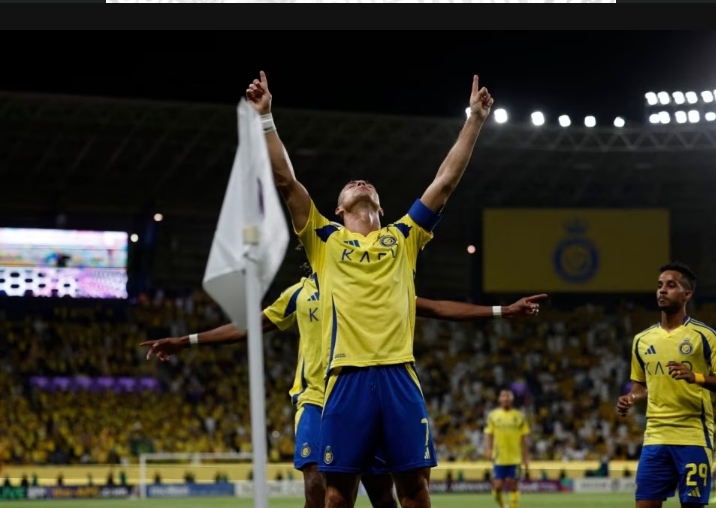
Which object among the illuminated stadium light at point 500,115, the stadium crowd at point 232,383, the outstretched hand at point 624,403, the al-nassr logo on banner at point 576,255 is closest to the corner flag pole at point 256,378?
the outstretched hand at point 624,403

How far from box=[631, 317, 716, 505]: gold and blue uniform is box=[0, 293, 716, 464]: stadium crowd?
939 inches

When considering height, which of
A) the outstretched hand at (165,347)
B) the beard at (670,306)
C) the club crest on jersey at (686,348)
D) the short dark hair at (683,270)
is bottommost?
the club crest on jersey at (686,348)

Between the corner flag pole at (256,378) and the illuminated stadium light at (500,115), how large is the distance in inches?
1124

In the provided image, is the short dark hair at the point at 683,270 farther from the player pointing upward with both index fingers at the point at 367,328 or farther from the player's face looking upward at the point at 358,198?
the player's face looking upward at the point at 358,198

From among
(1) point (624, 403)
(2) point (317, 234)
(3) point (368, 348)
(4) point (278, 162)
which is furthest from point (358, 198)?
(1) point (624, 403)

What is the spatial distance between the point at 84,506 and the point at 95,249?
12871mm

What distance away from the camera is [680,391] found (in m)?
8.98

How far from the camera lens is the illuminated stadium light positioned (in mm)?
32781

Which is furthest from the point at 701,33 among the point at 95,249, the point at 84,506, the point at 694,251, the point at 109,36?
the point at 84,506

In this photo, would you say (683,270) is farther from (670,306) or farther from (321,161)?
(321,161)

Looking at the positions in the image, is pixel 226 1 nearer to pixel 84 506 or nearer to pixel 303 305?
pixel 303 305

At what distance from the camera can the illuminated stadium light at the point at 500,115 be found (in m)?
32.8

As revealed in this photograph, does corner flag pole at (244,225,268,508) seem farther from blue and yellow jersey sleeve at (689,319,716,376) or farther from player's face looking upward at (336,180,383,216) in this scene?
blue and yellow jersey sleeve at (689,319,716,376)

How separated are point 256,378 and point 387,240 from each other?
2.06 m
